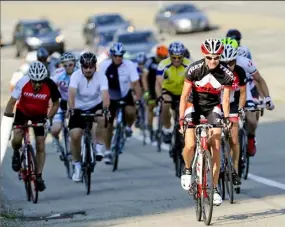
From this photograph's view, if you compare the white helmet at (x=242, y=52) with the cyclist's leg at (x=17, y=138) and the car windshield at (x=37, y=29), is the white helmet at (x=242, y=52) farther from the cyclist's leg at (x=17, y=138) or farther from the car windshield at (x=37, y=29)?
the car windshield at (x=37, y=29)

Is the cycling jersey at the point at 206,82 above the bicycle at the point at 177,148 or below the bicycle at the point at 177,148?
above

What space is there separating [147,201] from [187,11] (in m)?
39.6

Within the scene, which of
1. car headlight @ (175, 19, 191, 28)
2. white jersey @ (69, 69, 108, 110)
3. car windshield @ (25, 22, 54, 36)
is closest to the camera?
white jersey @ (69, 69, 108, 110)

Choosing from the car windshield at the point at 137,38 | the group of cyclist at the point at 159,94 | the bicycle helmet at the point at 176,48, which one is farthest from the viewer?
the car windshield at the point at 137,38

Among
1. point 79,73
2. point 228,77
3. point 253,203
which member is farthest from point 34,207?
point 228,77

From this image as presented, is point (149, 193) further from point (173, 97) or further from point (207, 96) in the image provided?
point (207, 96)

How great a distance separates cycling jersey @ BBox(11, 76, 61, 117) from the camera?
1355 cm

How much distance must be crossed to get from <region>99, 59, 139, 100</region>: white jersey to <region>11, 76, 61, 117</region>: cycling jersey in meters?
2.89

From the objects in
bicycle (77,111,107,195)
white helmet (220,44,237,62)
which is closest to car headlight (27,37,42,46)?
bicycle (77,111,107,195)

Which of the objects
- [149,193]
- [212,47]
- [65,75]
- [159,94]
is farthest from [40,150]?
[212,47]

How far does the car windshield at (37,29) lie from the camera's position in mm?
49281

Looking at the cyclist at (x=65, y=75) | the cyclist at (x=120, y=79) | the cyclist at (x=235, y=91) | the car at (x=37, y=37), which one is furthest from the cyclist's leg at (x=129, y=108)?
the car at (x=37, y=37)

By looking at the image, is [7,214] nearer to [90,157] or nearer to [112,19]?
[90,157]

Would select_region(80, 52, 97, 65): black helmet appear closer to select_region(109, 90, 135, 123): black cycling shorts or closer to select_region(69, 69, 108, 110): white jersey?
select_region(69, 69, 108, 110): white jersey
